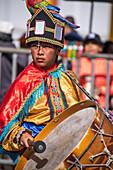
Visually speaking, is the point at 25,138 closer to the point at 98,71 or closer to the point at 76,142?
the point at 76,142

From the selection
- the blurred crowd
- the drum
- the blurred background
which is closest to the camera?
the drum

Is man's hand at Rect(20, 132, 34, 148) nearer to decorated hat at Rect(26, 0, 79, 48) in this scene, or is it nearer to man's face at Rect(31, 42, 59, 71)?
man's face at Rect(31, 42, 59, 71)

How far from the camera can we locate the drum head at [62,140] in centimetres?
275

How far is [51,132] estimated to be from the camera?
2.84 meters

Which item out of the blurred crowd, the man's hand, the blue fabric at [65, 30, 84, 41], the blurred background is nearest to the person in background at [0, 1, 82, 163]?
the man's hand

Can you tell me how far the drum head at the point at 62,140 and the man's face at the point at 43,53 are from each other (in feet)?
1.78

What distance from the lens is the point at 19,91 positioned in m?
3.08

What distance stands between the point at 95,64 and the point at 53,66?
73.4 inches

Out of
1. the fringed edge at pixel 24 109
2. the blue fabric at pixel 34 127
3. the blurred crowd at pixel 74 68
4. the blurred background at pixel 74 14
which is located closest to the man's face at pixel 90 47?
the blurred crowd at pixel 74 68

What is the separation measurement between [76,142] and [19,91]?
0.66 meters

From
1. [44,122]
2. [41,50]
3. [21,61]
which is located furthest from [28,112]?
[21,61]

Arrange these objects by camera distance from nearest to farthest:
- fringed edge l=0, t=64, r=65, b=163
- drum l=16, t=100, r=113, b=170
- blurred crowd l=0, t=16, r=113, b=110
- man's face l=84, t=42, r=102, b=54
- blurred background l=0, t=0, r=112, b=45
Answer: drum l=16, t=100, r=113, b=170 < fringed edge l=0, t=64, r=65, b=163 < blurred crowd l=0, t=16, r=113, b=110 < man's face l=84, t=42, r=102, b=54 < blurred background l=0, t=0, r=112, b=45

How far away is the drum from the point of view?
2605 millimetres

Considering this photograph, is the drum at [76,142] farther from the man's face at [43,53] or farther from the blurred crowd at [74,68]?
the blurred crowd at [74,68]
